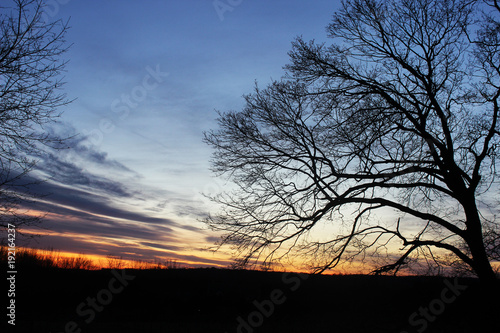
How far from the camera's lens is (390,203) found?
1042 centimetres

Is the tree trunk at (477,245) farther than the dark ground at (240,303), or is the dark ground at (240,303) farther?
the dark ground at (240,303)

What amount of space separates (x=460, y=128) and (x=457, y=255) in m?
3.80

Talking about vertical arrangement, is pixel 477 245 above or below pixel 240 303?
above

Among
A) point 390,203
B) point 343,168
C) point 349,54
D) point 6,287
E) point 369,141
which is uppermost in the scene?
point 349,54

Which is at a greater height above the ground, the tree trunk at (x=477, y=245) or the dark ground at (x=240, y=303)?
the tree trunk at (x=477, y=245)

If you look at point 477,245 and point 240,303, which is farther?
point 240,303

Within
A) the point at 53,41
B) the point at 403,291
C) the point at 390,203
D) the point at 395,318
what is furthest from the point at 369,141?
the point at 53,41

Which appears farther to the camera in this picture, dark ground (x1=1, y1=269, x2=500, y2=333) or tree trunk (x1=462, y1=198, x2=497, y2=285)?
dark ground (x1=1, y1=269, x2=500, y2=333)

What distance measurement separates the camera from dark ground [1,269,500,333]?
11.8m

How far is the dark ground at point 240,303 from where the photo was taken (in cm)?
1176

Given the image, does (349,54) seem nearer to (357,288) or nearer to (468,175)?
(468,175)

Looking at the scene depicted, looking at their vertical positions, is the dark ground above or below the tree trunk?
below

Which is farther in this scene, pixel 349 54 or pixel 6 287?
pixel 6 287

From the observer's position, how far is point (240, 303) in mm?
15672
